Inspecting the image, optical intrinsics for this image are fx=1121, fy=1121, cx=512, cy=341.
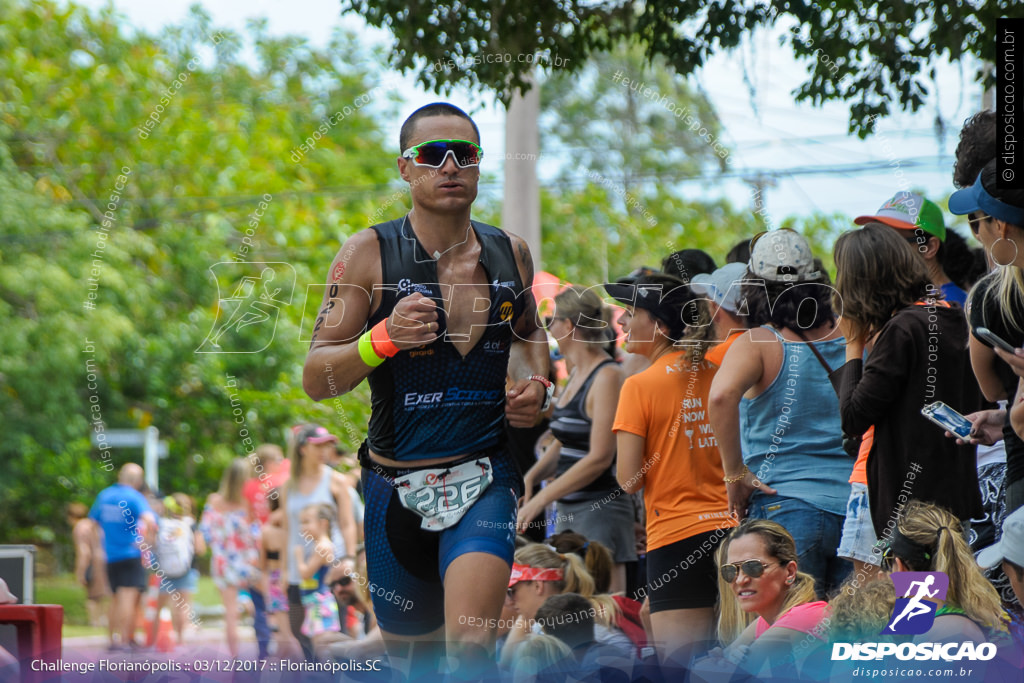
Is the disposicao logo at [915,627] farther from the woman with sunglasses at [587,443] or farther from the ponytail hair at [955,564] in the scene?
the woman with sunglasses at [587,443]

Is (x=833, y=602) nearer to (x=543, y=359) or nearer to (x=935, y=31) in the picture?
(x=543, y=359)

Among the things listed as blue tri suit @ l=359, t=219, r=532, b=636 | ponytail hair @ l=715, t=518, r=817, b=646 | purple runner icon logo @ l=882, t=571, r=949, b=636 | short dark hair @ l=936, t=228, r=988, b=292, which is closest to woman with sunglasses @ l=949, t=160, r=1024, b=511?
purple runner icon logo @ l=882, t=571, r=949, b=636

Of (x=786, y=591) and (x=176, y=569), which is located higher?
(x=786, y=591)

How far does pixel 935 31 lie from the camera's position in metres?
4.25

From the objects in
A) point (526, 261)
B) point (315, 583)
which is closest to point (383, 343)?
point (526, 261)

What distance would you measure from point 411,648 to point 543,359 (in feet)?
3.39

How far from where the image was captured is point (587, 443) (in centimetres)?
530

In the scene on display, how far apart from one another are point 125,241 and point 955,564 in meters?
12.4

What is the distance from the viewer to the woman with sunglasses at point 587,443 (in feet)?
16.8

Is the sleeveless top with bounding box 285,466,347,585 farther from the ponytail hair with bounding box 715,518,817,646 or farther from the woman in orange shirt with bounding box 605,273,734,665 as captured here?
the ponytail hair with bounding box 715,518,817,646

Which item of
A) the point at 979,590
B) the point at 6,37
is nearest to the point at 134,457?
the point at 6,37

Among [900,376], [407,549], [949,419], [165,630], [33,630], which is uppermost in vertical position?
[900,376]

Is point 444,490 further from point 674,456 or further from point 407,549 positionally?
point 674,456

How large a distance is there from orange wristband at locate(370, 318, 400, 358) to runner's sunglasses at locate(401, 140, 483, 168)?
1.88 feet
